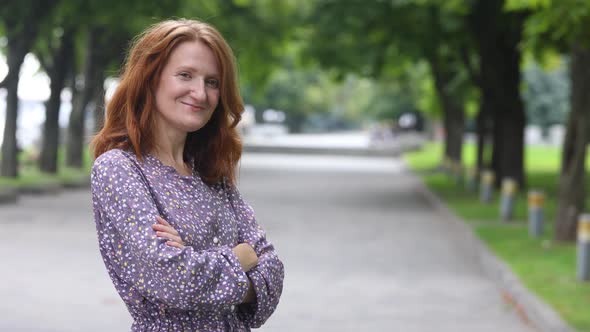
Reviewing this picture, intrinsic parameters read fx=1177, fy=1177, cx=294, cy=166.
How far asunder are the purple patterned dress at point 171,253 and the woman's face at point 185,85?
138 millimetres

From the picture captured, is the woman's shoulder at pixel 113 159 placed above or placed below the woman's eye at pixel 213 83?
below

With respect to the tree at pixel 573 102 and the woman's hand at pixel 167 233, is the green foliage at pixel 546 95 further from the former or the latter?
the woman's hand at pixel 167 233

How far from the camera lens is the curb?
30.8 feet

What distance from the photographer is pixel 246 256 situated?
10.4 ft

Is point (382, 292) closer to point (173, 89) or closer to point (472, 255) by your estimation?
point (472, 255)

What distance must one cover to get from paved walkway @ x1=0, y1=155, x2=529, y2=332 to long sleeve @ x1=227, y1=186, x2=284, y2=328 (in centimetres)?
589

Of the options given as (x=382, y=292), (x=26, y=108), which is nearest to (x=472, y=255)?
(x=382, y=292)

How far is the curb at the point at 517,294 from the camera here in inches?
369

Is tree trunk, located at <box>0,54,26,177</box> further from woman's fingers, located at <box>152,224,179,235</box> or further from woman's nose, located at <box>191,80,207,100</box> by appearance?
woman's fingers, located at <box>152,224,179,235</box>

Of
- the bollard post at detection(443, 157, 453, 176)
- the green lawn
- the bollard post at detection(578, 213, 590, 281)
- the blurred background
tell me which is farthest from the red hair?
the bollard post at detection(443, 157, 453, 176)

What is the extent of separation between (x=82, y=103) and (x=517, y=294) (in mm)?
22832

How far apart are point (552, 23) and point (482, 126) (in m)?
18.5

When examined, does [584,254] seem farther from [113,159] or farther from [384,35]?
[384,35]

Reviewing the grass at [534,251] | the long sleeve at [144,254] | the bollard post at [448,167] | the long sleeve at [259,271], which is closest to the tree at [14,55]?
the grass at [534,251]
